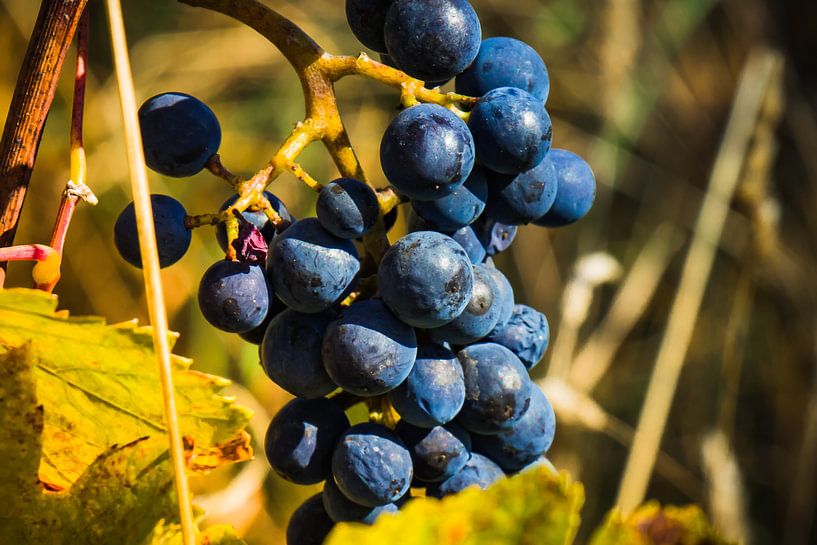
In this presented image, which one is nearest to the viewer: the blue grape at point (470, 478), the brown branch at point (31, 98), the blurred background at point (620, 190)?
the brown branch at point (31, 98)

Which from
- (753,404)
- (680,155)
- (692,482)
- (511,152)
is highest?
(680,155)

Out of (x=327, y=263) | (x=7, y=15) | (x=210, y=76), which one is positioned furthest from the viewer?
(x=210, y=76)

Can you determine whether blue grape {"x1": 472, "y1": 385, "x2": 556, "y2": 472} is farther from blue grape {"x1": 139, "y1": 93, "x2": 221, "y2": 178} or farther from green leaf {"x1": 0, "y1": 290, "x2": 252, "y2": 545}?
blue grape {"x1": 139, "y1": 93, "x2": 221, "y2": 178}

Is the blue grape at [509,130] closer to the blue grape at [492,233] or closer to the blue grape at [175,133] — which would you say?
the blue grape at [492,233]

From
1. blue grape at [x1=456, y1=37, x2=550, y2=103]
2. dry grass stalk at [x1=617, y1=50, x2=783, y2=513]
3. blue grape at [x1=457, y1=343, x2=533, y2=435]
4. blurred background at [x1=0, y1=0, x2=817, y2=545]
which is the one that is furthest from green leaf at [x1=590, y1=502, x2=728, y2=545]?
blurred background at [x1=0, y1=0, x2=817, y2=545]

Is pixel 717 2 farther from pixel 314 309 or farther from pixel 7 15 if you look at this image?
pixel 314 309

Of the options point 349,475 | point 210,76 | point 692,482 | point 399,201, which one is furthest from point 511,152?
point 210,76

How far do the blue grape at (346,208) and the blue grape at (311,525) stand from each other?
28cm

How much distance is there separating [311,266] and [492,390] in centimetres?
19

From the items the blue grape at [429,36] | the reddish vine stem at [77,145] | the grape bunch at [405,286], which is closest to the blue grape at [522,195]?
the grape bunch at [405,286]

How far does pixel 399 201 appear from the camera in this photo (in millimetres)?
756

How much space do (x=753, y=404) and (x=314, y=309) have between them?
2.38 meters

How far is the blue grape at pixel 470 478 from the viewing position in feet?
2.52

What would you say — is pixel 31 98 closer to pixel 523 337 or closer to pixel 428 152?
pixel 428 152
